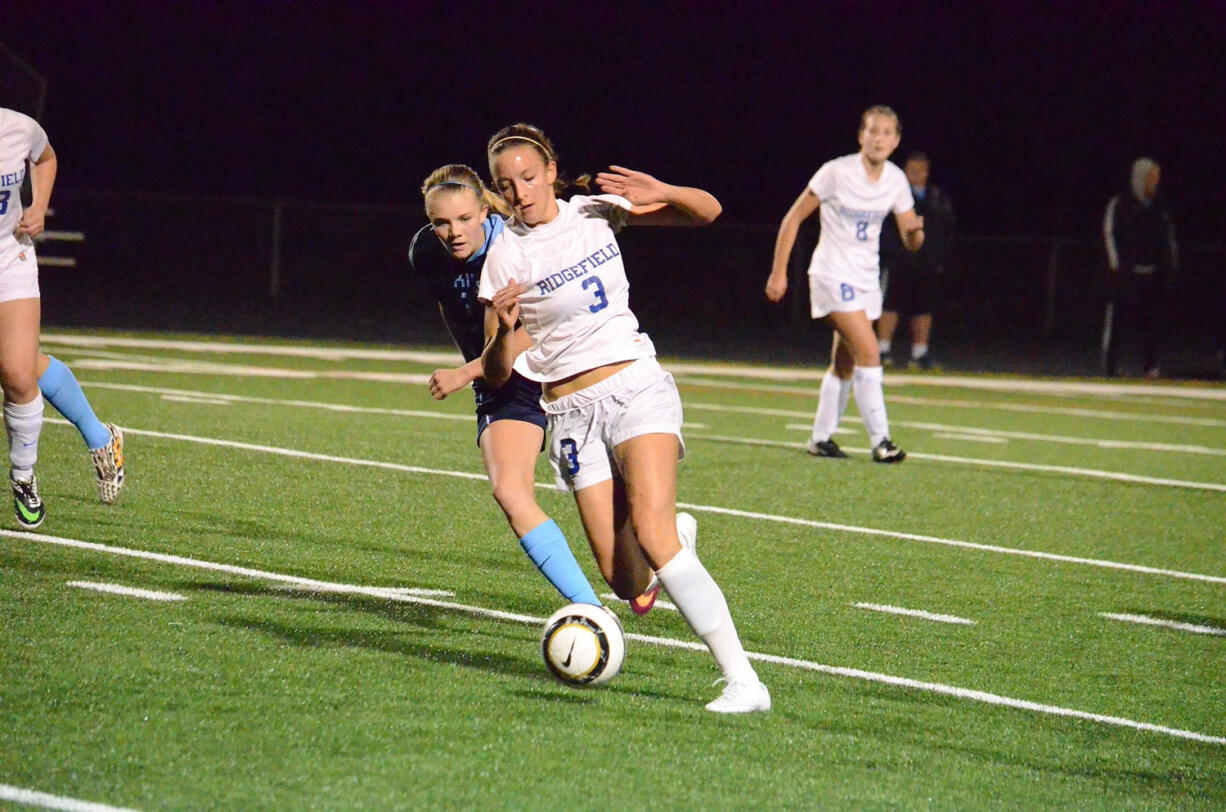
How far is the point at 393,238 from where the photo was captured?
31.2 meters

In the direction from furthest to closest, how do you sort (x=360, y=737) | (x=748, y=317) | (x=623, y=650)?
(x=748, y=317), (x=623, y=650), (x=360, y=737)

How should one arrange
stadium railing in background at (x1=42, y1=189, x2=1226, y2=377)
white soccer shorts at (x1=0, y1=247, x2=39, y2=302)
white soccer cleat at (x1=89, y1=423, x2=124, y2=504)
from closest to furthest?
1. white soccer shorts at (x1=0, y1=247, x2=39, y2=302)
2. white soccer cleat at (x1=89, y1=423, x2=124, y2=504)
3. stadium railing in background at (x1=42, y1=189, x2=1226, y2=377)

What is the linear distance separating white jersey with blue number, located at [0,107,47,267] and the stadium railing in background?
21.6m

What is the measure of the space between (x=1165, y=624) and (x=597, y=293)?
298 cm

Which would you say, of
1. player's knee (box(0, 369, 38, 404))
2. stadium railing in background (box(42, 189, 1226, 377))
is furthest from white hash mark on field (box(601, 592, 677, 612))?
stadium railing in background (box(42, 189, 1226, 377))

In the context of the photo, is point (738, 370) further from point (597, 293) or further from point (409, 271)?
point (597, 293)

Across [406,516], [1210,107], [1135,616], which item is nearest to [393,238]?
[1210,107]

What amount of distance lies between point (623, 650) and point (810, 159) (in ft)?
103

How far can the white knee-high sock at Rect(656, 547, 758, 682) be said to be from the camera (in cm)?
541

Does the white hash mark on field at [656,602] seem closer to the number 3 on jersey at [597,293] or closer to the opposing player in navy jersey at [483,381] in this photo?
the opposing player in navy jersey at [483,381]

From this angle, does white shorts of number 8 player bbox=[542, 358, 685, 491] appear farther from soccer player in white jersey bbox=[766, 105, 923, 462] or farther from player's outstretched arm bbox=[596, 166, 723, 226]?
soccer player in white jersey bbox=[766, 105, 923, 462]

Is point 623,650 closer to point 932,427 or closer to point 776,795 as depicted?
point 776,795

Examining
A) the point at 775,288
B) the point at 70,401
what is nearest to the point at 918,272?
the point at 775,288

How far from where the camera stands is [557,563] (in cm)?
607
